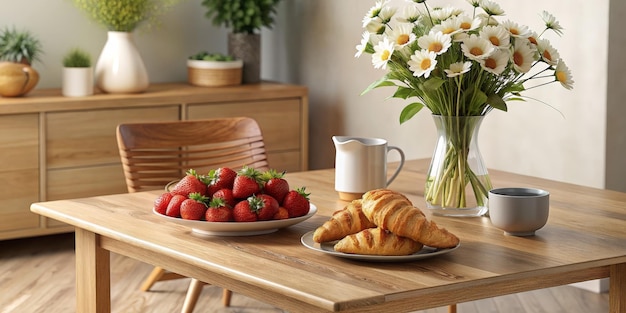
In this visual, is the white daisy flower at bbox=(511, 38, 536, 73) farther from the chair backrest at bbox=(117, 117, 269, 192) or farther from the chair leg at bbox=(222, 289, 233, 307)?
the chair leg at bbox=(222, 289, 233, 307)

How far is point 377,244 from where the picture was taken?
1752 mm

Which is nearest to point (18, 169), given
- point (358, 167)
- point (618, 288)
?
point (358, 167)

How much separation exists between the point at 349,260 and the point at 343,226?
92 mm

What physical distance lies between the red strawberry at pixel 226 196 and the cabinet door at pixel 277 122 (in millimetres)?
2660

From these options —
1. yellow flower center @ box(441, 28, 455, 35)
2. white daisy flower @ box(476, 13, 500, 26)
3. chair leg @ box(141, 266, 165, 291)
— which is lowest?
chair leg @ box(141, 266, 165, 291)

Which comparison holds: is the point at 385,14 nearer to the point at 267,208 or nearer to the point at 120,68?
the point at 267,208

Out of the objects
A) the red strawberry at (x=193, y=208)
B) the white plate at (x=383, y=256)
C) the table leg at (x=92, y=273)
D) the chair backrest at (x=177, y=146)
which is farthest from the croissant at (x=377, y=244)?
the chair backrest at (x=177, y=146)

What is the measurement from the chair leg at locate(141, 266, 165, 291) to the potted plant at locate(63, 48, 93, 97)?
39.2 inches

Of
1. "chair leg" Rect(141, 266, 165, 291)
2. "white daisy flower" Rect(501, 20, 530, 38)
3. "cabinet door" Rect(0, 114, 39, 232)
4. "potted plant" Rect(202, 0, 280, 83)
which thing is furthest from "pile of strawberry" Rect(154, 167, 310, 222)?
"potted plant" Rect(202, 0, 280, 83)

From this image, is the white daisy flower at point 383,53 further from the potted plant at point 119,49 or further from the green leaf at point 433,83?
the potted plant at point 119,49

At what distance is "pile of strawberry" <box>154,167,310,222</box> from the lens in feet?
6.32

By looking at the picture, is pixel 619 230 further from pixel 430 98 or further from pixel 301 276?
pixel 301 276

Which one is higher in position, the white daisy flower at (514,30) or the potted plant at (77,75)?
the white daisy flower at (514,30)

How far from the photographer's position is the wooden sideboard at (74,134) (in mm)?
4156
